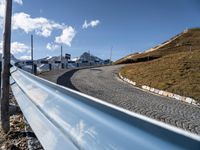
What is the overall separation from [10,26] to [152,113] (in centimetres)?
582

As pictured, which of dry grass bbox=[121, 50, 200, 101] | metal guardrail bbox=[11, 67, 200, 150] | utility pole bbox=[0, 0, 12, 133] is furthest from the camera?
dry grass bbox=[121, 50, 200, 101]

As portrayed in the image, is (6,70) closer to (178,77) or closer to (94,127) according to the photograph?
(94,127)

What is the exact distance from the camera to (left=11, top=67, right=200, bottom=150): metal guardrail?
1568mm

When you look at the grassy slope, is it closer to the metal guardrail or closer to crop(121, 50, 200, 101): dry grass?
crop(121, 50, 200, 101): dry grass

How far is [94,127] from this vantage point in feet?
7.89

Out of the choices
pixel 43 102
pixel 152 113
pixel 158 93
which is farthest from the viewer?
pixel 158 93

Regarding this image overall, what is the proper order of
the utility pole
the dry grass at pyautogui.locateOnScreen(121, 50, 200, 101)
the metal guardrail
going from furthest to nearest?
the dry grass at pyautogui.locateOnScreen(121, 50, 200, 101), the utility pole, the metal guardrail

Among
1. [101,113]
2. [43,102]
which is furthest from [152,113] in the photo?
[101,113]

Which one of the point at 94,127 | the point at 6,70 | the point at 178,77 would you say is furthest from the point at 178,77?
the point at 94,127

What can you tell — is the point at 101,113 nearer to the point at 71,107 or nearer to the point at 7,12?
the point at 71,107

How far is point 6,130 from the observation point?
6793mm

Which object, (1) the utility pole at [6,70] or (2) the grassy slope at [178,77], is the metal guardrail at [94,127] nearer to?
(1) the utility pole at [6,70]

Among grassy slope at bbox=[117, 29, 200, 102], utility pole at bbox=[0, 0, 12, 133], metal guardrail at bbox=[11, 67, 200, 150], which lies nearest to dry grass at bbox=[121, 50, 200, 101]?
grassy slope at bbox=[117, 29, 200, 102]

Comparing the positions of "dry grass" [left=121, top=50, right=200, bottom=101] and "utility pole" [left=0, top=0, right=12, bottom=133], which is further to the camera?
"dry grass" [left=121, top=50, right=200, bottom=101]
